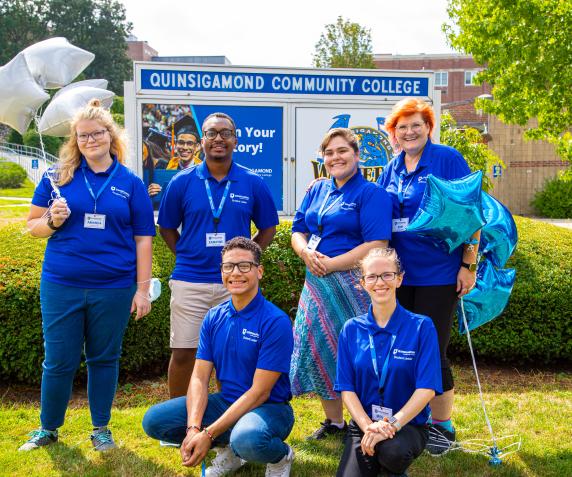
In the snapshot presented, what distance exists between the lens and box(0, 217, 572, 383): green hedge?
541 cm

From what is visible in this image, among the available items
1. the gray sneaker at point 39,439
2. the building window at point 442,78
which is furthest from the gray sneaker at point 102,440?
the building window at point 442,78

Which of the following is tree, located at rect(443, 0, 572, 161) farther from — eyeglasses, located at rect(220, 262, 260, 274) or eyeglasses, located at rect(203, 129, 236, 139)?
eyeglasses, located at rect(220, 262, 260, 274)

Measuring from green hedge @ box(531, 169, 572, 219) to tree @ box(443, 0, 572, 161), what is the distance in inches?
460

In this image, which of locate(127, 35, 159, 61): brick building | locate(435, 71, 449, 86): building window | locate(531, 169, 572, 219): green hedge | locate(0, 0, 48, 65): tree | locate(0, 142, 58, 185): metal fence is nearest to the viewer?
locate(531, 169, 572, 219): green hedge

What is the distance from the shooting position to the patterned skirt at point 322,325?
4105 mm

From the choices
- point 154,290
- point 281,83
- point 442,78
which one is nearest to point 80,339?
point 154,290

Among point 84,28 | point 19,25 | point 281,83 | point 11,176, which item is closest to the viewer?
point 281,83

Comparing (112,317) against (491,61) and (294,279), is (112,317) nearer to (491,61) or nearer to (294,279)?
(294,279)

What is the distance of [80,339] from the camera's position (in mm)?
4078

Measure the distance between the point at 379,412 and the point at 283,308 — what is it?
2.93 meters

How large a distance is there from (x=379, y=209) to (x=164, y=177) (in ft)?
11.6

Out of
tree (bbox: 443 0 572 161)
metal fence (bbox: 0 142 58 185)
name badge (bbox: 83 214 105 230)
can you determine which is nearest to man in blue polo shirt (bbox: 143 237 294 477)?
name badge (bbox: 83 214 105 230)

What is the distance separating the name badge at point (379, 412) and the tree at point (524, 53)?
1109 cm

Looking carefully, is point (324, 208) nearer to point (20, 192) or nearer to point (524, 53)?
point (524, 53)
